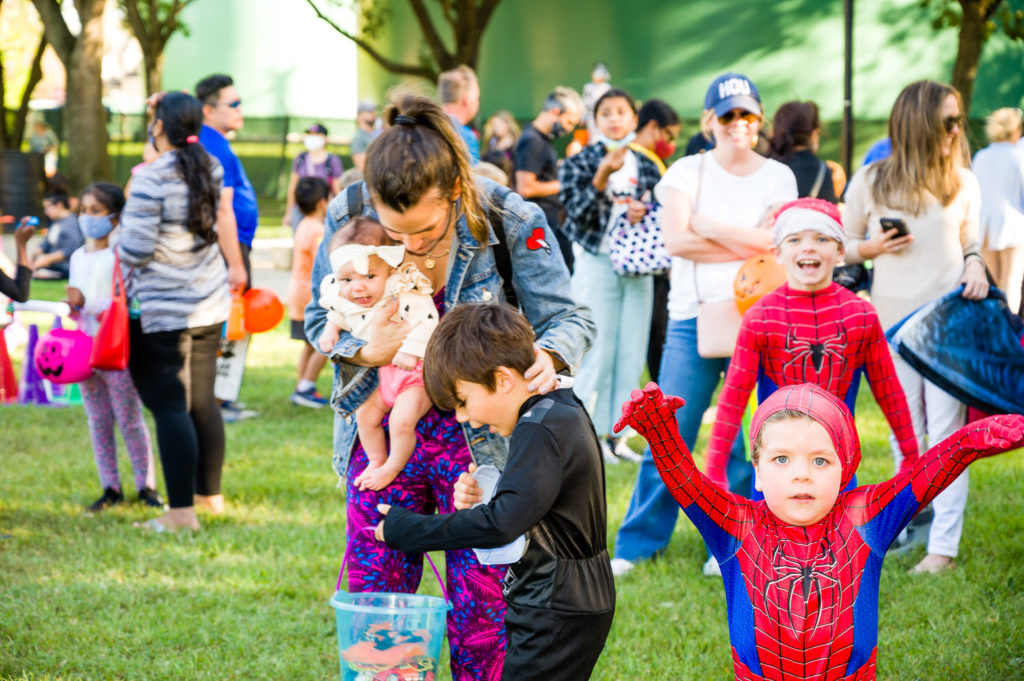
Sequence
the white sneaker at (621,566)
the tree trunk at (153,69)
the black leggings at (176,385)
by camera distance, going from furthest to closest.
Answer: the tree trunk at (153,69), the black leggings at (176,385), the white sneaker at (621,566)

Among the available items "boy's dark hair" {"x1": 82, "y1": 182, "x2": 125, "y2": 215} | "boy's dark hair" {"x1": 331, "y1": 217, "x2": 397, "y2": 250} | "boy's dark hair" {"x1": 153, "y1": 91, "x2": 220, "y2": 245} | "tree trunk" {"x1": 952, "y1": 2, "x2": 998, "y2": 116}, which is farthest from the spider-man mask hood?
"tree trunk" {"x1": 952, "y1": 2, "x2": 998, "y2": 116}

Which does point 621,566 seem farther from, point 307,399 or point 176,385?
point 307,399

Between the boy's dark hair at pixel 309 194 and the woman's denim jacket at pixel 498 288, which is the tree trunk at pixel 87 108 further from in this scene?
the woman's denim jacket at pixel 498 288

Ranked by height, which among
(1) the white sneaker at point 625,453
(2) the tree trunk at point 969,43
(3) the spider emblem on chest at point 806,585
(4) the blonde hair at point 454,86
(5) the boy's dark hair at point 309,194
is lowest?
(1) the white sneaker at point 625,453

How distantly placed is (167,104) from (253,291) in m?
2.04

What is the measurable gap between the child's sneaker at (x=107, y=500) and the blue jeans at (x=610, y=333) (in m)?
2.87

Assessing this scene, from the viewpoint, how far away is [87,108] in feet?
64.6

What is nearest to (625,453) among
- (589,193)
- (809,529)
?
(589,193)

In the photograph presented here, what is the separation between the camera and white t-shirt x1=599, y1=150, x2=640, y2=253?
271 inches

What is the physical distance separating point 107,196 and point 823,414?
5.19 m

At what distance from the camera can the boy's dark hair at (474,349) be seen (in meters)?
2.63

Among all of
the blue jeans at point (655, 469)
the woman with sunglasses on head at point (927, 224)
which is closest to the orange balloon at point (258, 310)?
the blue jeans at point (655, 469)

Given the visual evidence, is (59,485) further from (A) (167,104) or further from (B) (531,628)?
(B) (531,628)

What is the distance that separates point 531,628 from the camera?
8.74 feet
